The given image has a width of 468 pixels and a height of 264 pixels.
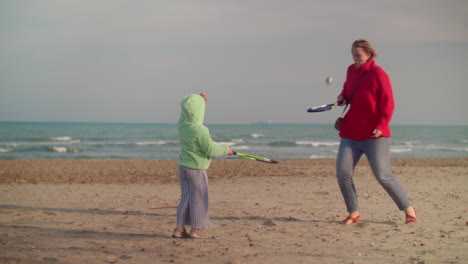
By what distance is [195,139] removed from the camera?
4711mm

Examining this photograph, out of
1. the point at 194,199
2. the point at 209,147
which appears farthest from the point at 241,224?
the point at 209,147

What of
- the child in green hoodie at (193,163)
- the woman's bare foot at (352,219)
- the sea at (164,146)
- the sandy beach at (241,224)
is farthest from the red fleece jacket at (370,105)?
the sea at (164,146)

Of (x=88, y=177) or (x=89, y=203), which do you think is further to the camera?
(x=88, y=177)

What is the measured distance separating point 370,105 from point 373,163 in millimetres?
605

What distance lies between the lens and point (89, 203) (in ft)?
23.8

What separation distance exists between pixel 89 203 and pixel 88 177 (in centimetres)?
407

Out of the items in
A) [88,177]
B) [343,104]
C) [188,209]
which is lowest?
[88,177]

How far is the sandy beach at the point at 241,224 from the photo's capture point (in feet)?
13.7

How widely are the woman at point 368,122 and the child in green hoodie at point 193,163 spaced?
1.32 meters

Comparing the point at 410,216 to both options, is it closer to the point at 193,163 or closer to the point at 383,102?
the point at 383,102

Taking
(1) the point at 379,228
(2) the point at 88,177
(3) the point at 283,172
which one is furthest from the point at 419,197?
(2) the point at 88,177

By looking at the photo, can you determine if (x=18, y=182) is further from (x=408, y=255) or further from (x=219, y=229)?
(x=408, y=255)

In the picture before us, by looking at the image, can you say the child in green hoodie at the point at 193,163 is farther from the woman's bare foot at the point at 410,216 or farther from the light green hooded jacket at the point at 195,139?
the woman's bare foot at the point at 410,216

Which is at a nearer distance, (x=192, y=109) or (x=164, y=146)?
(x=192, y=109)
